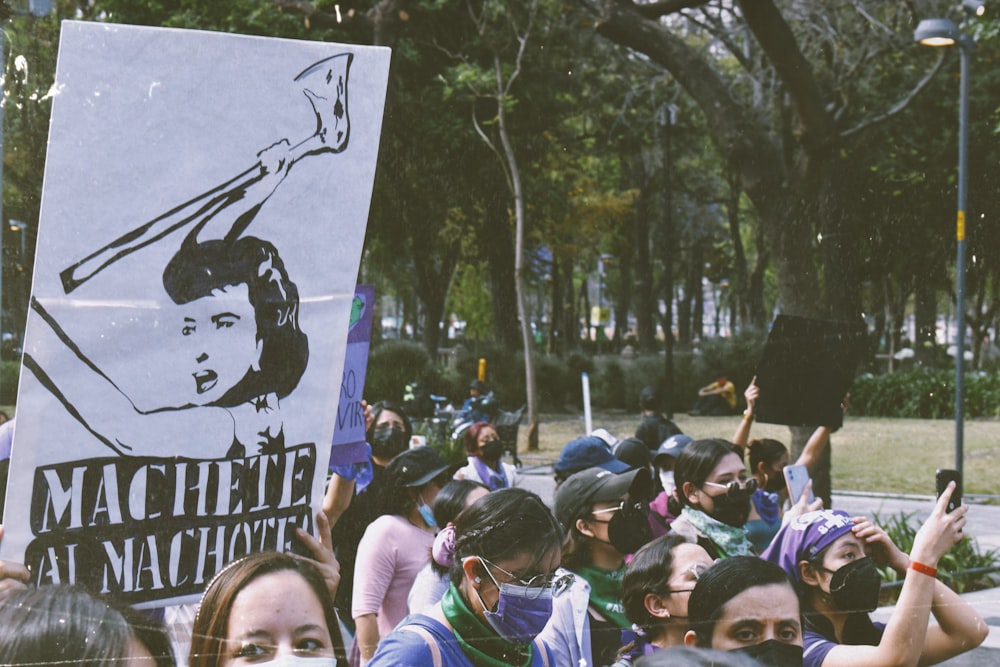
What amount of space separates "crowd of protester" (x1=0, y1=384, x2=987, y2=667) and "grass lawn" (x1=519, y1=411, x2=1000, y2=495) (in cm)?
467

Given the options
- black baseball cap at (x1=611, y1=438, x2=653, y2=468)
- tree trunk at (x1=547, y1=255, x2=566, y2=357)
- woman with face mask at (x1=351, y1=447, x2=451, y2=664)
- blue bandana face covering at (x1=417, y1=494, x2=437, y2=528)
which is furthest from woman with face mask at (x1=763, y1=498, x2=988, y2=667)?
tree trunk at (x1=547, y1=255, x2=566, y2=357)

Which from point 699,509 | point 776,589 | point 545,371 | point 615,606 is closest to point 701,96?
point 699,509

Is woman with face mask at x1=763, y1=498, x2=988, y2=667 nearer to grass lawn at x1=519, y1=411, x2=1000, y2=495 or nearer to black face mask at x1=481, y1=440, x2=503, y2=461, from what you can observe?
black face mask at x1=481, y1=440, x2=503, y2=461

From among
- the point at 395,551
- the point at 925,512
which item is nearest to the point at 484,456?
the point at 395,551

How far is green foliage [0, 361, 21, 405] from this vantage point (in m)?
2.31

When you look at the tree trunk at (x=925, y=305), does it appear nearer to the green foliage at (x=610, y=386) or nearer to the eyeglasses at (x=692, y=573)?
the eyeglasses at (x=692, y=573)

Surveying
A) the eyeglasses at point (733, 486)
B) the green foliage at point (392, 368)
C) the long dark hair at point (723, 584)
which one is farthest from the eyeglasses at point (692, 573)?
the green foliage at point (392, 368)

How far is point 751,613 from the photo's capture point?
221 cm

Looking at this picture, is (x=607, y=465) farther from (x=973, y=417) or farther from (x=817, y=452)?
(x=973, y=417)

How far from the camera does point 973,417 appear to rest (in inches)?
420

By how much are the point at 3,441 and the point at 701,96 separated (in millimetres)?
4031

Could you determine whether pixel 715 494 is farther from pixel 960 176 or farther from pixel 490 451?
pixel 490 451

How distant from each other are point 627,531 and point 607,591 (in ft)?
0.65

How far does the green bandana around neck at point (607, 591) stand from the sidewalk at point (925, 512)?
2.56 metres
